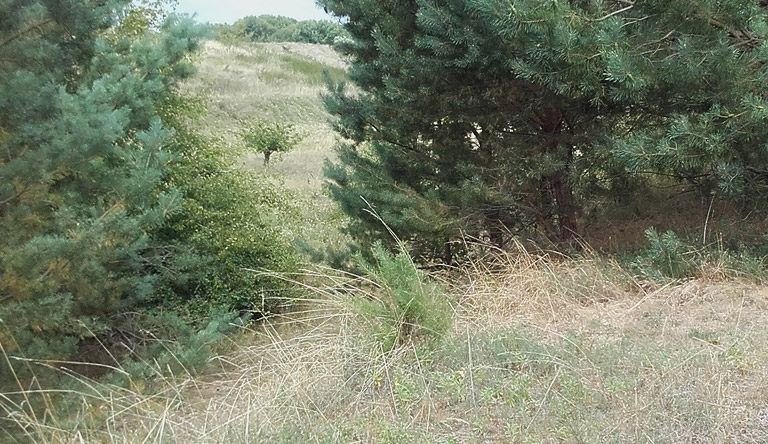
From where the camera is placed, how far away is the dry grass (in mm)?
3195

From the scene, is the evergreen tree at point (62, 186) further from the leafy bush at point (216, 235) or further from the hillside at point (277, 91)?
the hillside at point (277, 91)

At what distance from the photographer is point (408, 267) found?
4484mm

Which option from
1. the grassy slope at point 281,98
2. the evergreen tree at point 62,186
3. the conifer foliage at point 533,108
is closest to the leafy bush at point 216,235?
the conifer foliage at point 533,108

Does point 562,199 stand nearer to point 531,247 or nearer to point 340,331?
point 531,247

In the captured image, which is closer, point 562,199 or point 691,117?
point 691,117

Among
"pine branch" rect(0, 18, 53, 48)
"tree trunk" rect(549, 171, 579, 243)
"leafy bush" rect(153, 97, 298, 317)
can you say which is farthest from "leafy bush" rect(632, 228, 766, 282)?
"pine branch" rect(0, 18, 53, 48)

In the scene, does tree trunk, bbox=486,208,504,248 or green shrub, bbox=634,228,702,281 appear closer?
green shrub, bbox=634,228,702,281

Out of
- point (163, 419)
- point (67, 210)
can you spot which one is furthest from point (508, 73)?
point (163, 419)

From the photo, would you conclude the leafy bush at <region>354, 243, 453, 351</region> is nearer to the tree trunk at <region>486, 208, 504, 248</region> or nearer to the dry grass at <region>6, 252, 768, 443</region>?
the dry grass at <region>6, 252, 768, 443</region>

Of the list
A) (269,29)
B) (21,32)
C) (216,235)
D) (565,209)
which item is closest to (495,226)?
(565,209)

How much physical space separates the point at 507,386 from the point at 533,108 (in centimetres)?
389

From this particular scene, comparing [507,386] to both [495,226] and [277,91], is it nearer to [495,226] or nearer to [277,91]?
[495,226]

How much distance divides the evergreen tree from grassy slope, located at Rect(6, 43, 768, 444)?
838mm

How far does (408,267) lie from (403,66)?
2.84 meters
